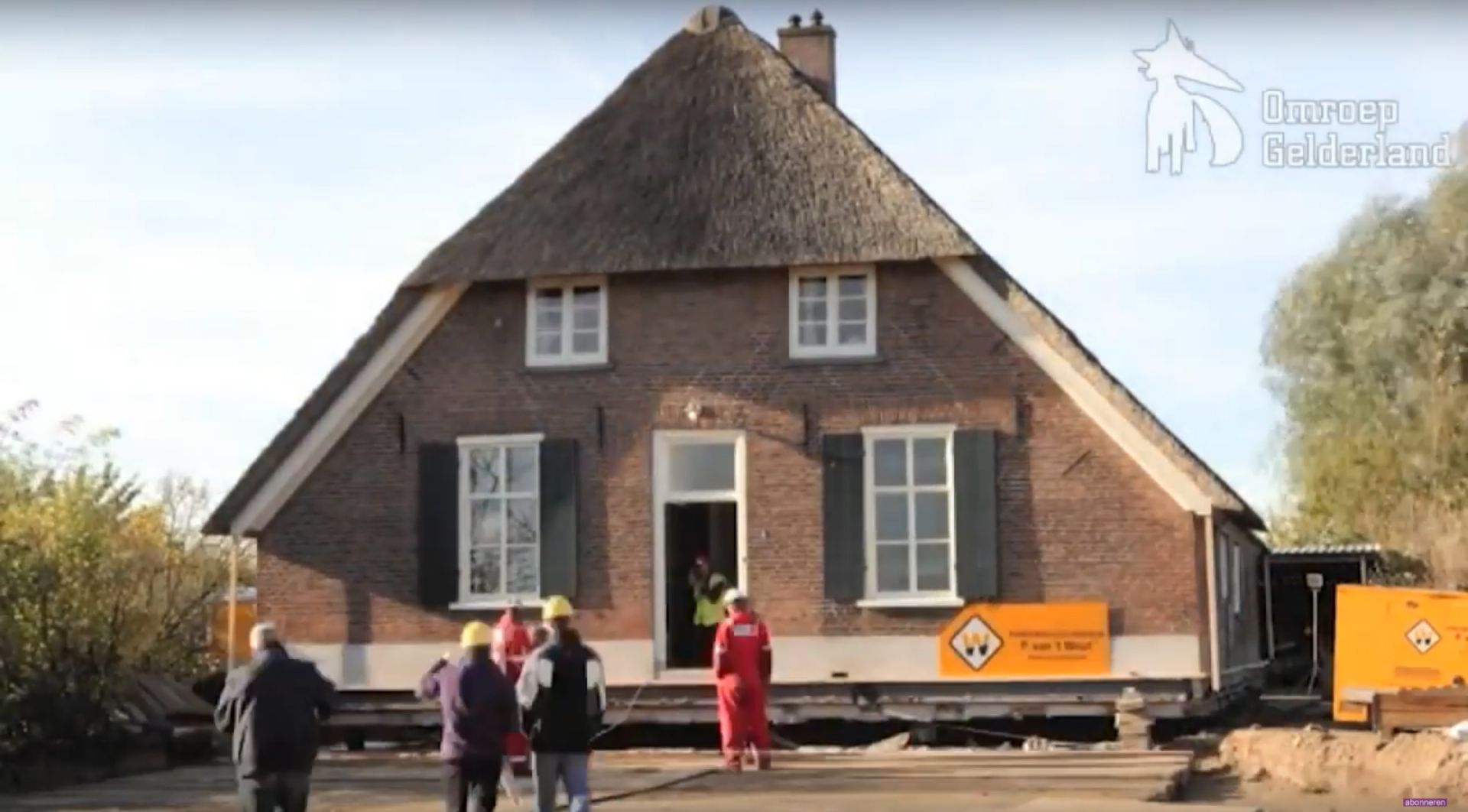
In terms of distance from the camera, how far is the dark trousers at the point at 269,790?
10.9 meters

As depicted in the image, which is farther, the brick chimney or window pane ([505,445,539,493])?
the brick chimney

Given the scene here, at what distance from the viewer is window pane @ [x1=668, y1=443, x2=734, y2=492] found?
2139 centimetres

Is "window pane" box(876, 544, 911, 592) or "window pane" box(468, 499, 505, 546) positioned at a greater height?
"window pane" box(468, 499, 505, 546)

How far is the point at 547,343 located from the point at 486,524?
82.2 inches

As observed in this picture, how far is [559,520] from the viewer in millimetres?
21312

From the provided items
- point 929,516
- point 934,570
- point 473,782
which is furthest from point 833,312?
point 473,782

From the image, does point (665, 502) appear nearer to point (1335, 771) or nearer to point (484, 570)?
point (484, 570)

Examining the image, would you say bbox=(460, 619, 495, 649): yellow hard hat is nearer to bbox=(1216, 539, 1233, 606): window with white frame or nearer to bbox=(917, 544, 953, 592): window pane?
bbox=(917, 544, 953, 592): window pane

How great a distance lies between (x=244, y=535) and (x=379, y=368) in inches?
96.4

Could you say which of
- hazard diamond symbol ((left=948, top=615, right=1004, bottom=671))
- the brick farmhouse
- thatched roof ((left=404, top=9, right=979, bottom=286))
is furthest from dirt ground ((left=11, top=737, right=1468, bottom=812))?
thatched roof ((left=404, top=9, right=979, bottom=286))

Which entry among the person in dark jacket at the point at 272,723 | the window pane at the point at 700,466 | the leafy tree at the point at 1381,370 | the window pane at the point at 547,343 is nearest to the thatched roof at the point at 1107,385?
the window pane at the point at 700,466

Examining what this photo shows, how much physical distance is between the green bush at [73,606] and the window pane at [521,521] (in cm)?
388

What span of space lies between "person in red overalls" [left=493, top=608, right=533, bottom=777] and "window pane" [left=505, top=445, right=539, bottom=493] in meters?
4.94

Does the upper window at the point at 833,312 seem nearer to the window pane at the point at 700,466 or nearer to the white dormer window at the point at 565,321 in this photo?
the window pane at the point at 700,466
